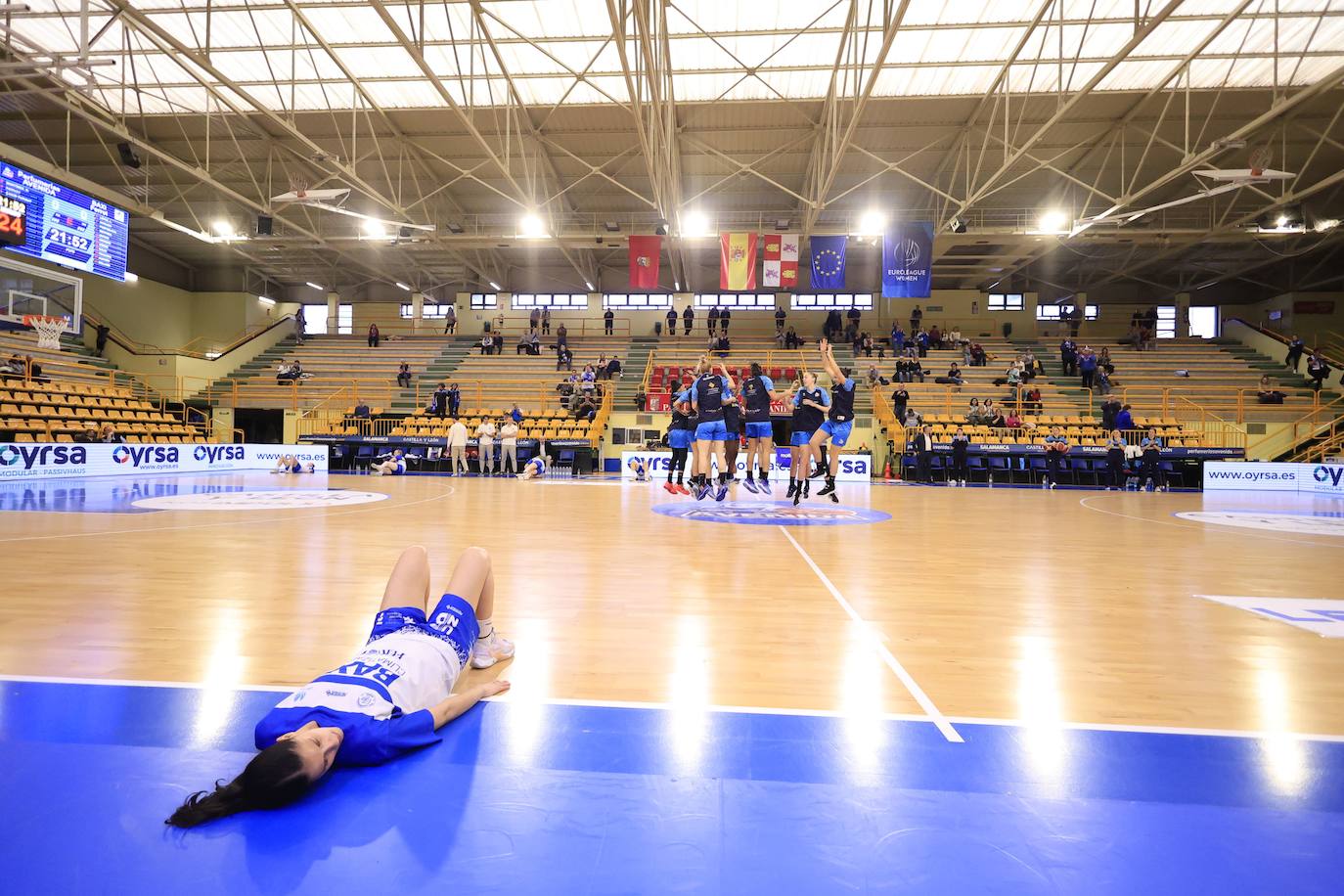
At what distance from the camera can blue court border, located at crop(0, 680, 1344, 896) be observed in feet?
5.33

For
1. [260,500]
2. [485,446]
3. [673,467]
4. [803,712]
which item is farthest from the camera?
[485,446]

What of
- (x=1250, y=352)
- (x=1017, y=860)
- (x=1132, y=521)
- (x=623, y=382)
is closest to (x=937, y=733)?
(x=1017, y=860)

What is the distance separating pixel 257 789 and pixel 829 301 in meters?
35.0

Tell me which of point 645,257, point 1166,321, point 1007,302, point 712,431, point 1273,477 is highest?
point 1007,302

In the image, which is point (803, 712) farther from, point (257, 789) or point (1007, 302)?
point (1007, 302)

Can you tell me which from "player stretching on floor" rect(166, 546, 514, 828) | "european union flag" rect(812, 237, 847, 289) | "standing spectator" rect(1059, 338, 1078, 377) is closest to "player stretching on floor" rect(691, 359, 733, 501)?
"player stretching on floor" rect(166, 546, 514, 828)

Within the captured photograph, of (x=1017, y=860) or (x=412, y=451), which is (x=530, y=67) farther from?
(x=1017, y=860)

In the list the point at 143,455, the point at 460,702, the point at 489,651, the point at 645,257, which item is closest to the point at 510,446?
the point at 645,257

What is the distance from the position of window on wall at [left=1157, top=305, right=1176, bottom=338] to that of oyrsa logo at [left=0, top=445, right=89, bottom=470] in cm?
4152

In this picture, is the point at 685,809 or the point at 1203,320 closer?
the point at 685,809

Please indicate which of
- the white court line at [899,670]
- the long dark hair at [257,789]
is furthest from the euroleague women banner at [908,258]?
the long dark hair at [257,789]

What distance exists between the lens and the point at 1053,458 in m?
19.2

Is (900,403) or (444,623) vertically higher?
(900,403)

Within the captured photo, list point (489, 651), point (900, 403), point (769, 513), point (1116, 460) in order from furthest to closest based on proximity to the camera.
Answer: point (900, 403)
point (1116, 460)
point (769, 513)
point (489, 651)
